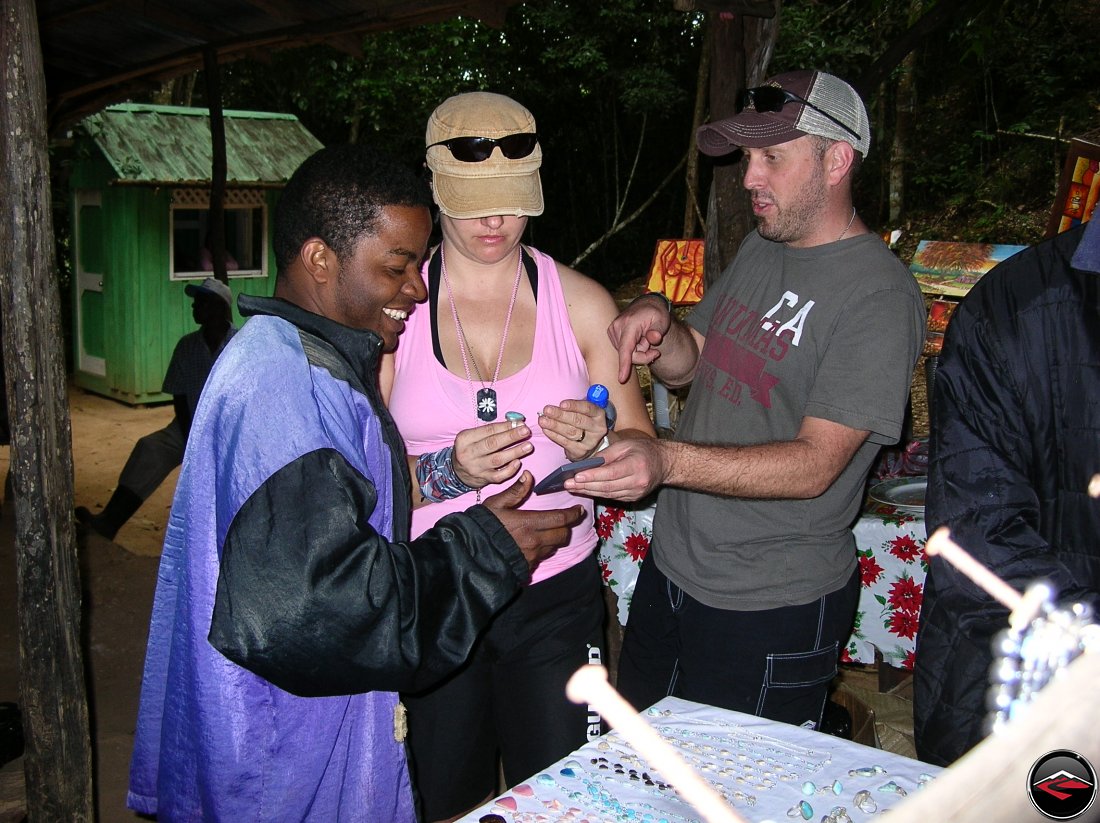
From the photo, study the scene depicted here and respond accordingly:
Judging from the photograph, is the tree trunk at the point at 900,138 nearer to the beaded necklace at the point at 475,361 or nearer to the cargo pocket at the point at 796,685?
the beaded necklace at the point at 475,361

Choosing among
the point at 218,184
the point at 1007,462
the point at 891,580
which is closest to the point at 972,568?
the point at 1007,462

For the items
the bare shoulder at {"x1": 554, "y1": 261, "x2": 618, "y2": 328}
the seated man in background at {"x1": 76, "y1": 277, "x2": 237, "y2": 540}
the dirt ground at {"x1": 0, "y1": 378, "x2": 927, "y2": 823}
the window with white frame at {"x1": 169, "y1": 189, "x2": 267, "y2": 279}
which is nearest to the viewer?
the bare shoulder at {"x1": 554, "y1": 261, "x2": 618, "y2": 328}

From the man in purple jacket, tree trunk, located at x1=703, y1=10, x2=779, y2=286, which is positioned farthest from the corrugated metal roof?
the man in purple jacket

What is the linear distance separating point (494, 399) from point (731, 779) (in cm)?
111

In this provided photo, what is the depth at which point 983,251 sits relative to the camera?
6.72 m

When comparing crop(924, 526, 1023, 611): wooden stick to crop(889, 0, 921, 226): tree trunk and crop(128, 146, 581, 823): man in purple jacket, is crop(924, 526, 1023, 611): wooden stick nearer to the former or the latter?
crop(128, 146, 581, 823): man in purple jacket

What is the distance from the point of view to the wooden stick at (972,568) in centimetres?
180

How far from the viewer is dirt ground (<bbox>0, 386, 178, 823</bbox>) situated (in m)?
4.36

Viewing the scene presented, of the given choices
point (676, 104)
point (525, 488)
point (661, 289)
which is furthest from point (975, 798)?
point (676, 104)

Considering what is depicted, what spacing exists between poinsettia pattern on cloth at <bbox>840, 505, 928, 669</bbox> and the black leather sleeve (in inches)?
97.9

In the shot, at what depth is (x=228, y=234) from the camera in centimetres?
1209

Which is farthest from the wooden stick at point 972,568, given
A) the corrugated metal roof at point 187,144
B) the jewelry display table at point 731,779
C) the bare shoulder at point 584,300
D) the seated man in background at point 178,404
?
the corrugated metal roof at point 187,144

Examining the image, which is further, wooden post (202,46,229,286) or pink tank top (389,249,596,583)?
wooden post (202,46,229,286)

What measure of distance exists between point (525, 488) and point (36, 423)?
6.22 feet
